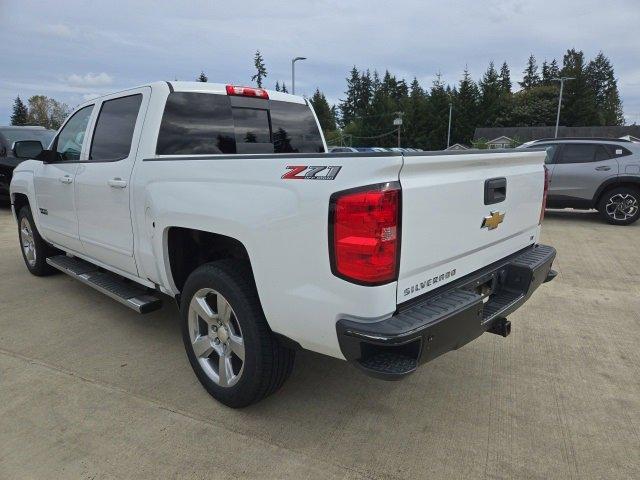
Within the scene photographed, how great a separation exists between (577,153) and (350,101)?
101m

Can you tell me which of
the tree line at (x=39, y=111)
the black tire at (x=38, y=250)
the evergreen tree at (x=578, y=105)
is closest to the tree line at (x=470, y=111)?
the evergreen tree at (x=578, y=105)

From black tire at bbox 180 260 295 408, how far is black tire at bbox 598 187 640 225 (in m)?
8.61

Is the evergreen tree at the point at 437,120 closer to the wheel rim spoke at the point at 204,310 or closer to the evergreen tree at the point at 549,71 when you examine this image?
the evergreen tree at the point at 549,71

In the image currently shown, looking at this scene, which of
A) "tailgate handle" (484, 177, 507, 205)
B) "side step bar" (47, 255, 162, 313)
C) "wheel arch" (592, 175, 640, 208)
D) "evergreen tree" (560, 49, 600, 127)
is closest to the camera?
"tailgate handle" (484, 177, 507, 205)

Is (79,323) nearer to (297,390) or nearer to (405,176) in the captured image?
(297,390)

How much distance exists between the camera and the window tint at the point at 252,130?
3.67 metres

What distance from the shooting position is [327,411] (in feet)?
9.17

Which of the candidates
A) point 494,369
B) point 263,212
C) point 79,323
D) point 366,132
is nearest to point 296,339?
point 263,212

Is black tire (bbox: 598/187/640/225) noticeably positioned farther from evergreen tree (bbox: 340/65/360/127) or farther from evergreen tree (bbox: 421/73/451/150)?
evergreen tree (bbox: 340/65/360/127)

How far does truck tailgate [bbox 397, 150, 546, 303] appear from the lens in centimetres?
211

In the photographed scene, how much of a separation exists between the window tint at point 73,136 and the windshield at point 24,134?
6300mm

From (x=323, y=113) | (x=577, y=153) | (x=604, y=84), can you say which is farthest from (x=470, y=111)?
(x=577, y=153)

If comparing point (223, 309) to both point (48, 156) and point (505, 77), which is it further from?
point (505, 77)

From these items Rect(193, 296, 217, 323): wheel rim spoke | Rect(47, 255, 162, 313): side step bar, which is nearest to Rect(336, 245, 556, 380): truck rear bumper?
Rect(193, 296, 217, 323): wheel rim spoke
